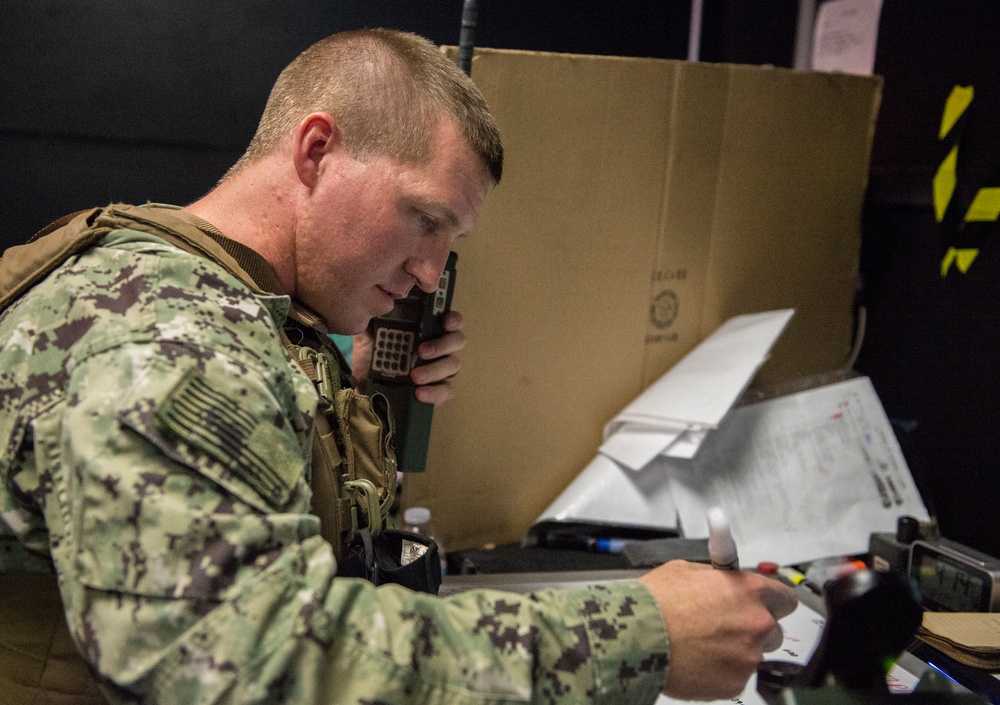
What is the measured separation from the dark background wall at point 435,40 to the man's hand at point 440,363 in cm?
56

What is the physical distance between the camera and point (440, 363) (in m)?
1.10

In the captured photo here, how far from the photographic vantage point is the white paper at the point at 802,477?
3.68 feet

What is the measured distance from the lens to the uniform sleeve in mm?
472

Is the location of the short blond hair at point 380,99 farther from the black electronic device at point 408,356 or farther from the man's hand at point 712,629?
the man's hand at point 712,629

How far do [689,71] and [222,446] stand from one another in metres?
0.96

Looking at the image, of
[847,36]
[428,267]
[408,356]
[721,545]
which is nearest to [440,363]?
[408,356]

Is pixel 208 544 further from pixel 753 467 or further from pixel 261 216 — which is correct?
pixel 753 467

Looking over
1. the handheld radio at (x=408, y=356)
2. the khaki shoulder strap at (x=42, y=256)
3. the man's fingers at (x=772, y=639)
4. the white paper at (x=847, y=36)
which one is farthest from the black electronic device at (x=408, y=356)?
the white paper at (x=847, y=36)

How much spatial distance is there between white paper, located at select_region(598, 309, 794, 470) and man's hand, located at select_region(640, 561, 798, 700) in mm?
527

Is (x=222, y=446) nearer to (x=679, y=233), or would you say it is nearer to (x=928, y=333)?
(x=679, y=233)

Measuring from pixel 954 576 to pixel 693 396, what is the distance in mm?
402

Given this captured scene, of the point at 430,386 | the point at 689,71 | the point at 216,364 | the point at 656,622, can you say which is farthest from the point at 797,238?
the point at 216,364

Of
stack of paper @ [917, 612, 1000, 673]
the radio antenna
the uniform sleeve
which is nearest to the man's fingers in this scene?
the uniform sleeve

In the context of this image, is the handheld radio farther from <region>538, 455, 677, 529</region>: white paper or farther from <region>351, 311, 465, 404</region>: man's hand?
<region>538, 455, 677, 529</region>: white paper
